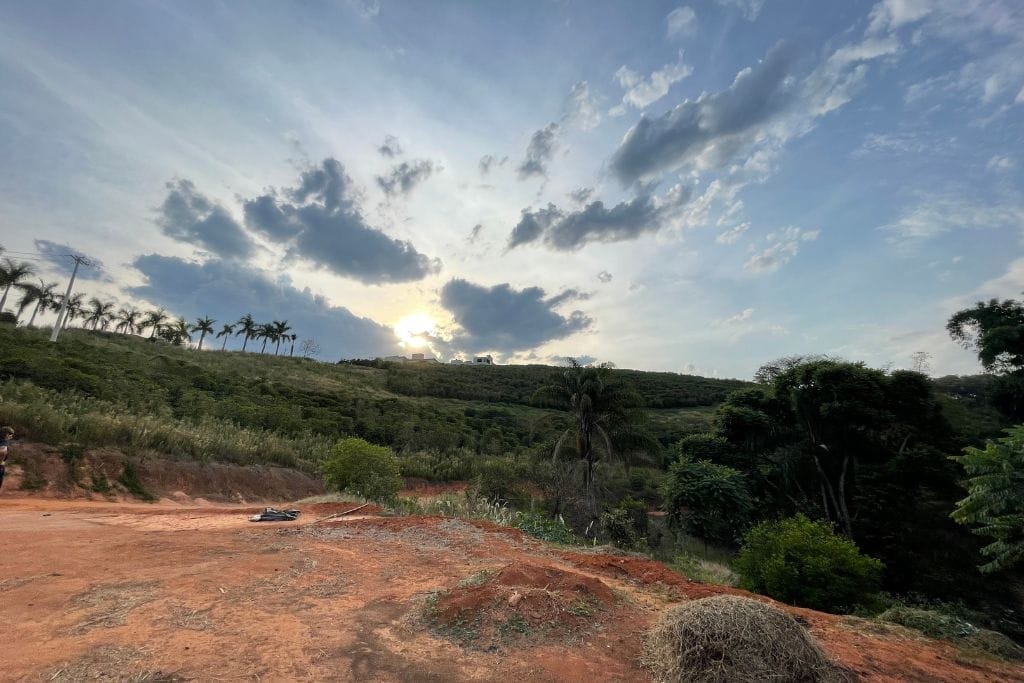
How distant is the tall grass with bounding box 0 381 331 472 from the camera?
48.4 ft

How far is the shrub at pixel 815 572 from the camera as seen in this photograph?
941 cm

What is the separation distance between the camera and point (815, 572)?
9.48 m

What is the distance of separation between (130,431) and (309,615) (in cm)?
1505

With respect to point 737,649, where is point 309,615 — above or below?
below

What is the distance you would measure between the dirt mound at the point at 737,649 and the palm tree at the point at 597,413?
13747 mm

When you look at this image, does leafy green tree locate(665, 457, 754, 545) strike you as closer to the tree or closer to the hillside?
the hillside

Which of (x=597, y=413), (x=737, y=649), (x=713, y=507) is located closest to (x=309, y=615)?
(x=737, y=649)

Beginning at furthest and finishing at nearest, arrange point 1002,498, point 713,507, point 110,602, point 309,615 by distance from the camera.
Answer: point 713,507 < point 1002,498 < point 309,615 < point 110,602

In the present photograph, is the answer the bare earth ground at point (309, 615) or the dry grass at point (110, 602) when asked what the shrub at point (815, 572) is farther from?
the dry grass at point (110, 602)

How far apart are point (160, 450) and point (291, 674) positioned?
1658 cm

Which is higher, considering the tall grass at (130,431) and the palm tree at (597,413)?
the palm tree at (597,413)

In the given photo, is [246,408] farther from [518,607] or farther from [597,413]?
[518,607]

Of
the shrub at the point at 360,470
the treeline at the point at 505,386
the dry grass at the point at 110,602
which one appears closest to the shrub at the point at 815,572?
the dry grass at the point at 110,602

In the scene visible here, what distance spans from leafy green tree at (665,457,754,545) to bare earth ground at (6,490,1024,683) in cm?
1103
